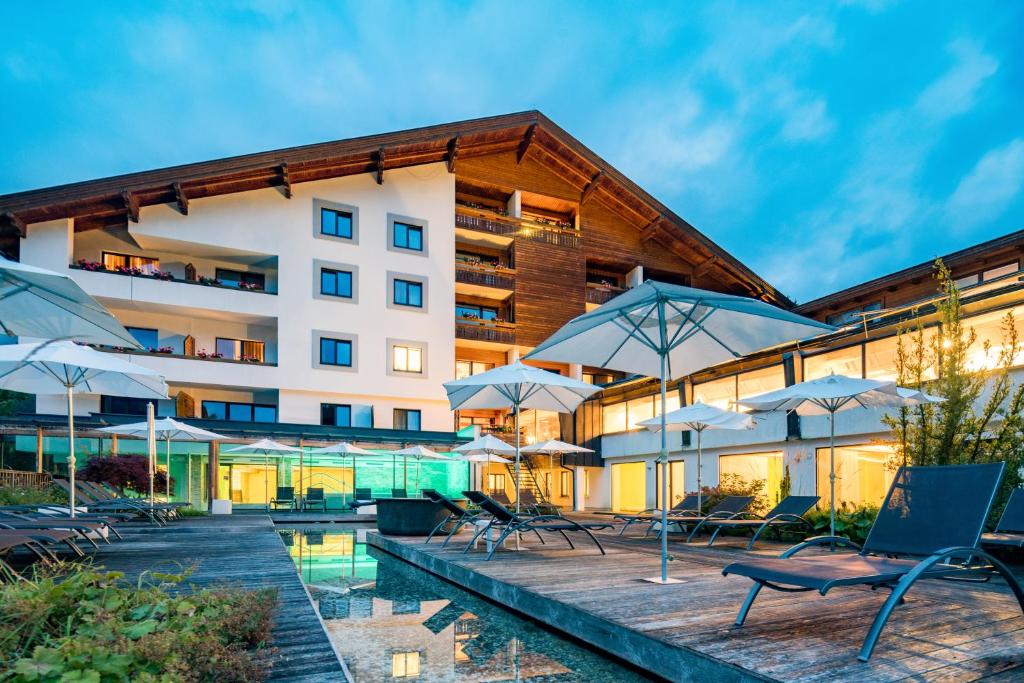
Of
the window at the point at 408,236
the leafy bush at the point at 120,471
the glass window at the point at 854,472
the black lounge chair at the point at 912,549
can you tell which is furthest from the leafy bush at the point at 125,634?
the window at the point at 408,236

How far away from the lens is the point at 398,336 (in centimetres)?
2477

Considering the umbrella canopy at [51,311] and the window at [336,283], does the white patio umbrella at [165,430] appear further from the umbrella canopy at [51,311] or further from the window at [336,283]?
the window at [336,283]

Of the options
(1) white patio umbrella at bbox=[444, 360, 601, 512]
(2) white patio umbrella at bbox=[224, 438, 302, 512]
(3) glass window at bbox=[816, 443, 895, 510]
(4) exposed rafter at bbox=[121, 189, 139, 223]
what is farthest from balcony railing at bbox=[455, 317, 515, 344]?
(1) white patio umbrella at bbox=[444, 360, 601, 512]

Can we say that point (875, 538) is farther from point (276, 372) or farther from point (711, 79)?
point (711, 79)

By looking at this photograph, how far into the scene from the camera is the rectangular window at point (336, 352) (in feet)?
77.8

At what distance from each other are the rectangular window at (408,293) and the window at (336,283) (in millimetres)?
1729

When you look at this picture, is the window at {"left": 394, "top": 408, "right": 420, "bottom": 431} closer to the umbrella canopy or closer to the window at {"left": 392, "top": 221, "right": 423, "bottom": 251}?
the window at {"left": 392, "top": 221, "right": 423, "bottom": 251}

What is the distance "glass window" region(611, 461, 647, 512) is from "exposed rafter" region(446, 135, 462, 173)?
13155 mm

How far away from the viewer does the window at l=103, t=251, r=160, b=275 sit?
22172 mm

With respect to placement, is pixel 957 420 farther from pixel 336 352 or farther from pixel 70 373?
pixel 336 352

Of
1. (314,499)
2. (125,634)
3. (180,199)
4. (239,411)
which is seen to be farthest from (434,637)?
(180,199)

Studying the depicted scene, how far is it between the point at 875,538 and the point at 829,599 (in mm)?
832

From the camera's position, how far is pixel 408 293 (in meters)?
25.3

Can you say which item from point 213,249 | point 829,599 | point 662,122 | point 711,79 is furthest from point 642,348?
point 662,122
